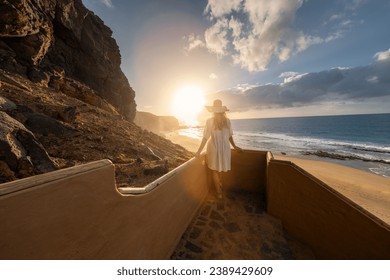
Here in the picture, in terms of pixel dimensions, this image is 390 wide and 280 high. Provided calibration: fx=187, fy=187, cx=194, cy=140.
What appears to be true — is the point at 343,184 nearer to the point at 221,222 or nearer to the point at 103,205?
the point at 221,222

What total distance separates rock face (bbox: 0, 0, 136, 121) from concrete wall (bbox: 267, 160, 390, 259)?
50.1 feet

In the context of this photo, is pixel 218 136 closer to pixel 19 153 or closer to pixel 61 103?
pixel 19 153

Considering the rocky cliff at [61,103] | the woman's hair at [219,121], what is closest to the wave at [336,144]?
the rocky cliff at [61,103]

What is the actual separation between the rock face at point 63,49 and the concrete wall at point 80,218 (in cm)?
1415

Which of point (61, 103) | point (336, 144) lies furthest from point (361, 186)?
point (336, 144)

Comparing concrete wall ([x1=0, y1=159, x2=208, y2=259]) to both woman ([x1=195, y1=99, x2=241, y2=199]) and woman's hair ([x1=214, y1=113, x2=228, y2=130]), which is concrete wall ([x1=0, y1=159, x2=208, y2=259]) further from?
woman's hair ([x1=214, y1=113, x2=228, y2=130])

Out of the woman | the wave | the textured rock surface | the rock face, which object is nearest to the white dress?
the woman

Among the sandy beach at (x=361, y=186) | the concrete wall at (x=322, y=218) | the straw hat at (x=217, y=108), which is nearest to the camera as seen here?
the concrete wall at (x=322, y=218)

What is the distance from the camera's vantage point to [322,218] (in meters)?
3.00

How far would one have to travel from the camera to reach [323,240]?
2.98 metres

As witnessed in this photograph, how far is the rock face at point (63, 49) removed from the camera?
38.4ft

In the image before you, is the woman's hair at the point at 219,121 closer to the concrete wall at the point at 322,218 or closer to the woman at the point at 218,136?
the woman at the point at 218,136

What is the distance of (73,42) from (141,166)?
915 inches

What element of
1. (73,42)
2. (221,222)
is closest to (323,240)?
(221,222)
